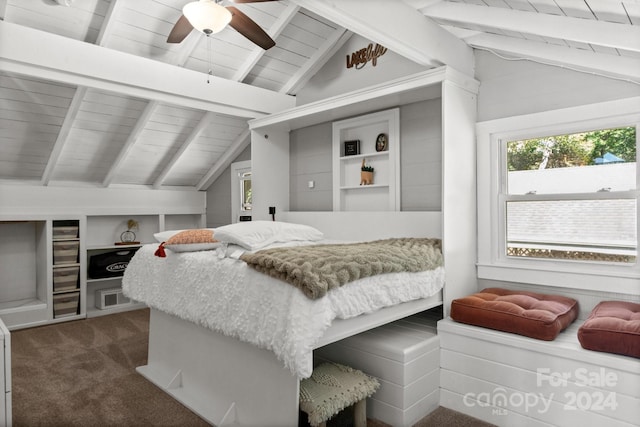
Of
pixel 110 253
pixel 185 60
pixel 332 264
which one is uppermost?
pixel 185 60

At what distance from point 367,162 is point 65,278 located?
3431mm

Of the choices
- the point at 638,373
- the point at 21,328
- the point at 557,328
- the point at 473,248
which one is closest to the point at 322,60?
the point at 473,248

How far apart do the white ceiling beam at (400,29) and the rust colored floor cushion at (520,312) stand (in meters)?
1.56

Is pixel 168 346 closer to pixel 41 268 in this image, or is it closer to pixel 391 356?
pixel 391 356

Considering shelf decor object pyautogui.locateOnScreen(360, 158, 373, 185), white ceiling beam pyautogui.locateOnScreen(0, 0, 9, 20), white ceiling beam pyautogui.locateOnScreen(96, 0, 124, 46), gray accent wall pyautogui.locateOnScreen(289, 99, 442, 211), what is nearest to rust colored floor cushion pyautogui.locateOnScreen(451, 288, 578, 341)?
gray accent wall pyautogui.locateOnScreen(289, 99, 442, 211)

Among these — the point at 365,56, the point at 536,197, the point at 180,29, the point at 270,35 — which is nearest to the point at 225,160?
the point at 270,35

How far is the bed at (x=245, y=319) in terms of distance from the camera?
6.02 feet

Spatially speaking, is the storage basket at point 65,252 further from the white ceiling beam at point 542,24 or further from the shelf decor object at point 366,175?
the white ceiling beam at point 542,24

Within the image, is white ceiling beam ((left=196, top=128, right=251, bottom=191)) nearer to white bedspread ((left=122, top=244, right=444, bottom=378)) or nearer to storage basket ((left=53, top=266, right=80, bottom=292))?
storage basket ((left=53, top=266, right=80, bottom=292))

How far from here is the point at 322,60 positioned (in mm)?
4117

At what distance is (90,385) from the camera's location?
9.05 ft

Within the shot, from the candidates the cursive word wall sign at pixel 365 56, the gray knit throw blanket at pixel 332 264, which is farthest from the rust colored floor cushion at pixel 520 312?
the cursive word wall sign at pixel 365 56

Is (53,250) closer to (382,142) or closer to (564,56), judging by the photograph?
(382,142)

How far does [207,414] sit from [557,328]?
1975 mm
